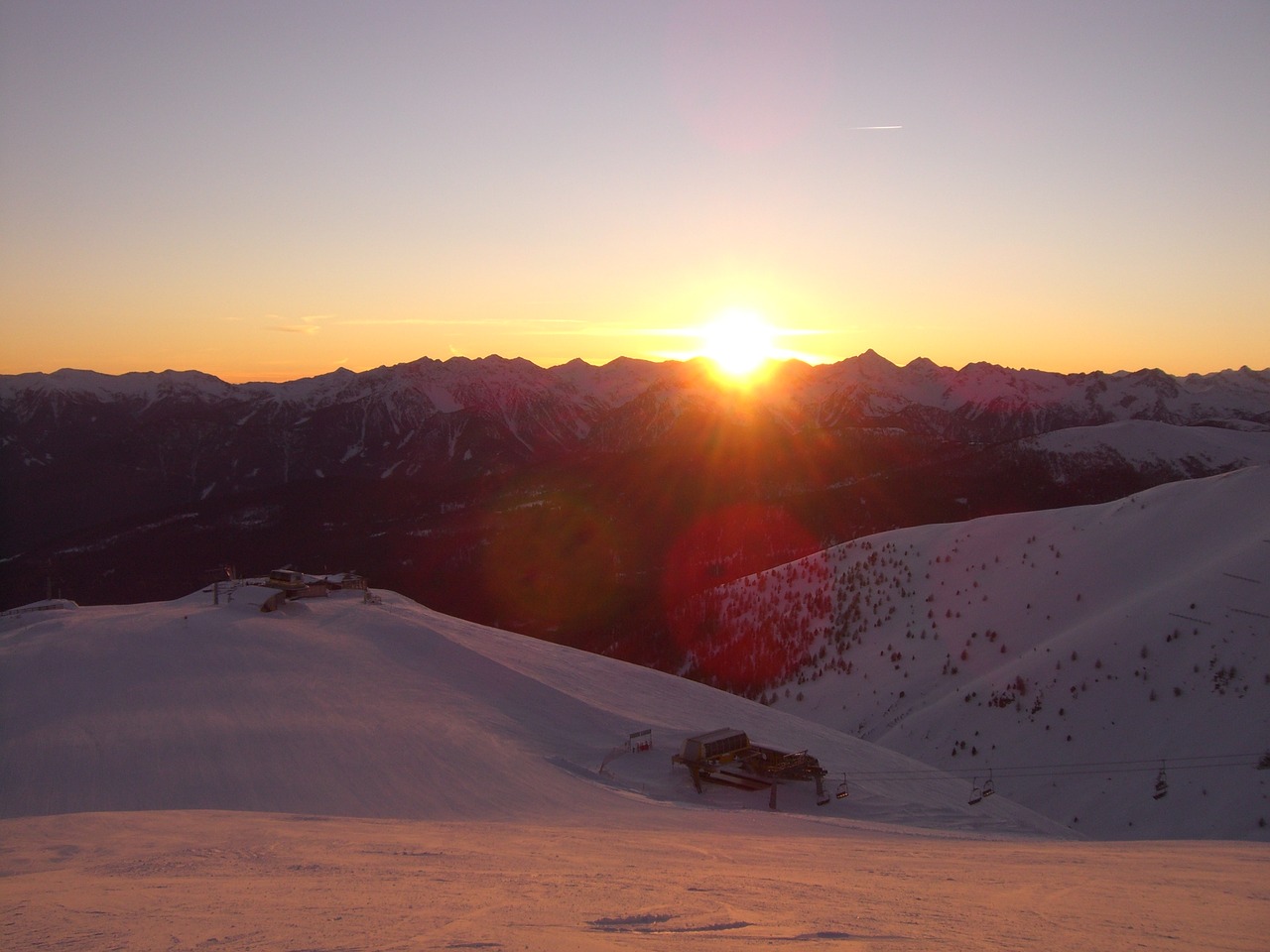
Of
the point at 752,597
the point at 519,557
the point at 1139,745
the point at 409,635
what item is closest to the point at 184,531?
the point at 519,557

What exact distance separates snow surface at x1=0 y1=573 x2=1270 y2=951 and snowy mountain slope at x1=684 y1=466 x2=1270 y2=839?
3.55 metres

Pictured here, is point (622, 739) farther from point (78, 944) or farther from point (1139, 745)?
point (78, 944)

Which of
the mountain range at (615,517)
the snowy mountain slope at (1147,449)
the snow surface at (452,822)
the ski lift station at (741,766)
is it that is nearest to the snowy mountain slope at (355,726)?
the snow surface at (452,822)

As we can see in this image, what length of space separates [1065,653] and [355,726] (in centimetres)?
2158

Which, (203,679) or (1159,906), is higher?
(1159,906)

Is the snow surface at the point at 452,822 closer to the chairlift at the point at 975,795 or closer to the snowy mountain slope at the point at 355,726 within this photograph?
the snowy mountain slope at the point at 355,726

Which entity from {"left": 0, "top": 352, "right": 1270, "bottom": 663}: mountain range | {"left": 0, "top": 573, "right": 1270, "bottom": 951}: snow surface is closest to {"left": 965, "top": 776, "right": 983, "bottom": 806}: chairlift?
{"left": 0, "top": 573, "right": 1270, "bottom": 951}: snow surface

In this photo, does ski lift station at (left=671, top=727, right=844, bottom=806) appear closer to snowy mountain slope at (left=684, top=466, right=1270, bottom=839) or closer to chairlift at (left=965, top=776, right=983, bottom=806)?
chairlift at (left=965, top=776, right=983, bottom=806)

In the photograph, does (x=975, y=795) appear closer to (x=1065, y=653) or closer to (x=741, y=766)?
(x=741, y=766)

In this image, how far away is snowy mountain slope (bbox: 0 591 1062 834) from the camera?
1483cm

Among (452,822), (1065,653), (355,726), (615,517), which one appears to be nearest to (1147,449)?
(615,517)

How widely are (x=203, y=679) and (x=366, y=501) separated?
14112 cm

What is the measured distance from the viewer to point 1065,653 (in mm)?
27234

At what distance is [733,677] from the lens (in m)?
40.9
